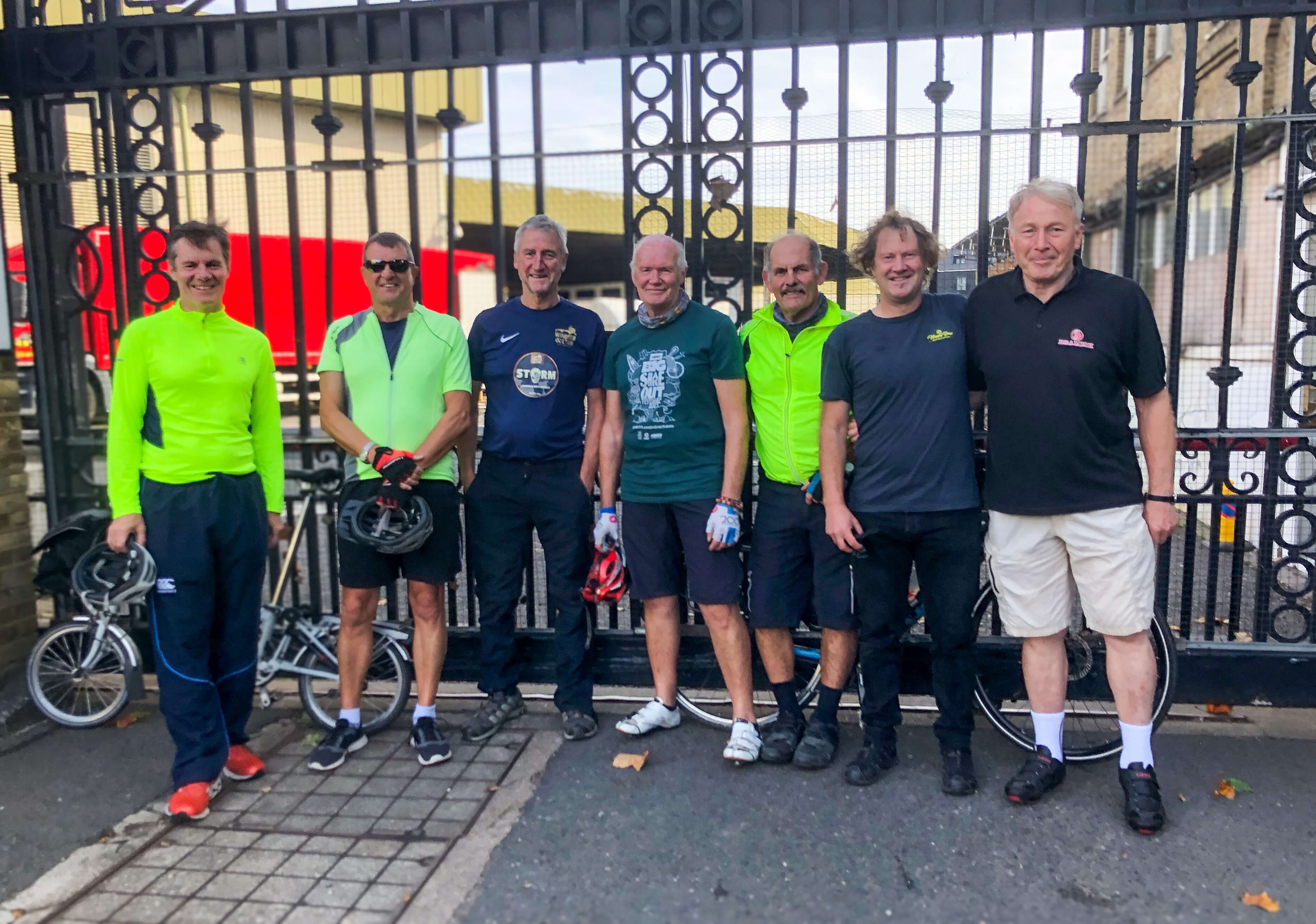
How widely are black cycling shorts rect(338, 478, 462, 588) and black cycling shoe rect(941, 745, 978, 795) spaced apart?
2.23 m

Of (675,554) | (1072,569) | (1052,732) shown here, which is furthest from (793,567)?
(1052,732)

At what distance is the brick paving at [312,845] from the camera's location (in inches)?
125

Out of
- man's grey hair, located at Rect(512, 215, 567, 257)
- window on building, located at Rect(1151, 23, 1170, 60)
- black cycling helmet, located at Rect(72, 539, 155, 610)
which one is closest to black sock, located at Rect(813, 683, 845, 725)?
man's grey hair, located at Rect(512, 215, 567, 257)

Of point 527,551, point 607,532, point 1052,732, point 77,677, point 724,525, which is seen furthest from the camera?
point 77,677

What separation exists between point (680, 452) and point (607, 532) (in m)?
0.52

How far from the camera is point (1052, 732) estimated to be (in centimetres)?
387

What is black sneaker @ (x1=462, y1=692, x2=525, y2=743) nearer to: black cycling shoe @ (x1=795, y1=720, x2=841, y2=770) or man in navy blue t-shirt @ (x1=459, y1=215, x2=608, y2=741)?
man in navy blue t-shirt @ (x1=459, y1=215, x2=608, y2=741)

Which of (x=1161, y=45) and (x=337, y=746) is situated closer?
(x=337, y=746)

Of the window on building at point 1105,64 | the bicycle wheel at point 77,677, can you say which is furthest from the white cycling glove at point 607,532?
the window on building at point 1105,64

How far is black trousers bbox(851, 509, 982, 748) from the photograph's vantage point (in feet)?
12.5

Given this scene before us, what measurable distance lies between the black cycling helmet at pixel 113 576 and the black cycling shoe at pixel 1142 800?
3.81m

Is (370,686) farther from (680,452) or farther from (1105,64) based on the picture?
(1105,64)

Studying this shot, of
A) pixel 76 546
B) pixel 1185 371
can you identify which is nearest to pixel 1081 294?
pixel 76 546

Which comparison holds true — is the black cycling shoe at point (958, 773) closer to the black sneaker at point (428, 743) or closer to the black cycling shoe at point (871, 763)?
the black cycling shoe at point (871, 763)
